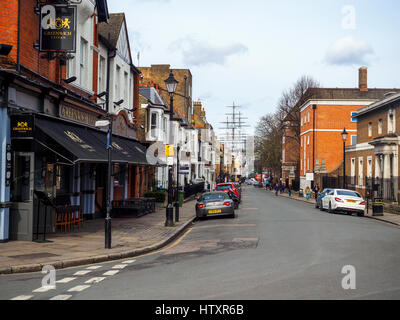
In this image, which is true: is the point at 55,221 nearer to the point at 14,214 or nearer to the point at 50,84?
the point at 14,214

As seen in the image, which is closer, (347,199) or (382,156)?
(347,199)

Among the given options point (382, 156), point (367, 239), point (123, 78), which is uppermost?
point (123, 78)

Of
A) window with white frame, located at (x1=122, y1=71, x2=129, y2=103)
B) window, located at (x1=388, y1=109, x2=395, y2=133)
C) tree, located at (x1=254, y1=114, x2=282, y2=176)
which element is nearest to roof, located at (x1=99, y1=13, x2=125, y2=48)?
window with white frame, located at (x1=122, y1=71, x2=129, y2=103)

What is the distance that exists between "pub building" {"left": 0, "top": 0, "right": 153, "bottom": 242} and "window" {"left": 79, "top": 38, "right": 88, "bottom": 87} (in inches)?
5.5

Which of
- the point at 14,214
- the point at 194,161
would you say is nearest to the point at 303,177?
the point at 194,161

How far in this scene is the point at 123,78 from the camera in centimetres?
2584

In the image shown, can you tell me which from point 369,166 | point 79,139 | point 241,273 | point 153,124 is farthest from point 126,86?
point 369,166

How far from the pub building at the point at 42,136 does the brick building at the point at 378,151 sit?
1973cm

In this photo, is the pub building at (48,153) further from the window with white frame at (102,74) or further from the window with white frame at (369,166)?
the window with white frame at (369,166)

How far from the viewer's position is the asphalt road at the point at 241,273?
732 cm

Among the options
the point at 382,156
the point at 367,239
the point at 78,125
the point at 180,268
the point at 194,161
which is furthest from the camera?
the point at 194,161

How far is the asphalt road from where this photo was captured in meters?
7.32
